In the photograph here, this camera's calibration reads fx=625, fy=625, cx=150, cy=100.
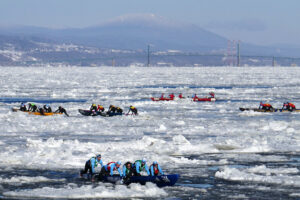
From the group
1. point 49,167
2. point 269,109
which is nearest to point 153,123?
point 269,109

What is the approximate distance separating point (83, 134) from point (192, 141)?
673 centimetres

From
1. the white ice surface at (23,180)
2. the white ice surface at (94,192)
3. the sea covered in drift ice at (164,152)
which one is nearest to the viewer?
the white ice surface at (94,192)

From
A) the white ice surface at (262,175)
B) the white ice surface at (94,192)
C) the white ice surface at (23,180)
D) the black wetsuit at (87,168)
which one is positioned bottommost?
the white ice surface at (94,192)

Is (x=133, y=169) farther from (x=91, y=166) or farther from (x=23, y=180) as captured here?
(x=23, y=180)

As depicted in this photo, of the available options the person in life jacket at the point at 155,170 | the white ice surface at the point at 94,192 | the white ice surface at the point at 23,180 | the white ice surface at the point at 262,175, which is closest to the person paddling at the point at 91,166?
the white ice surface at the point at 23,180

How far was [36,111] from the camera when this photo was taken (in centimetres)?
4672

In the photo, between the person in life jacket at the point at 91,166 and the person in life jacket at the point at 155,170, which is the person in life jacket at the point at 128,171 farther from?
the person in life jacket at the point at 91,166

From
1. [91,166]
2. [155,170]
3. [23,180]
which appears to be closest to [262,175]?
[155,170]

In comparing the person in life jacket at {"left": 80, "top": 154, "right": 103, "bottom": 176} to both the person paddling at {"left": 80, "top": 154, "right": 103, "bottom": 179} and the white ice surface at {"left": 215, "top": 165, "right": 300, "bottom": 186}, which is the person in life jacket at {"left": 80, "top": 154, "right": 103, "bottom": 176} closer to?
the person paddling at {"left": 80, "top": 154, "right": 103, "bottom": 179}

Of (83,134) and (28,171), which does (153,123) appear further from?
(28,171)

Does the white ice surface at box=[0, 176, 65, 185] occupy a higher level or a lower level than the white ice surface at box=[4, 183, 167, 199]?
higher

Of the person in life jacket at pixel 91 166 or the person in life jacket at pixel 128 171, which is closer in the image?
the person in life jacket at pixel 128 171

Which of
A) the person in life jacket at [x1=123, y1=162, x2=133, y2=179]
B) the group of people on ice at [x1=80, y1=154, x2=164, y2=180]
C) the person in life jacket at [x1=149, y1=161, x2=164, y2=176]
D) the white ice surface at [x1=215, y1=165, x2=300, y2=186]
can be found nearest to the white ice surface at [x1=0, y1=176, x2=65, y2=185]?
the group of people on ice at [x1=80, y1=154, x2=164, y2=180]

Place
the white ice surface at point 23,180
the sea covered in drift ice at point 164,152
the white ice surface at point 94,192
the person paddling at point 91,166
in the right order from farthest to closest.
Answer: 1. the person paddling at point 91,166
2. the white ice surface at point 23,180
3. the sea covered in drift ice at point 164,152
4. the white ice surface at point 94,192
